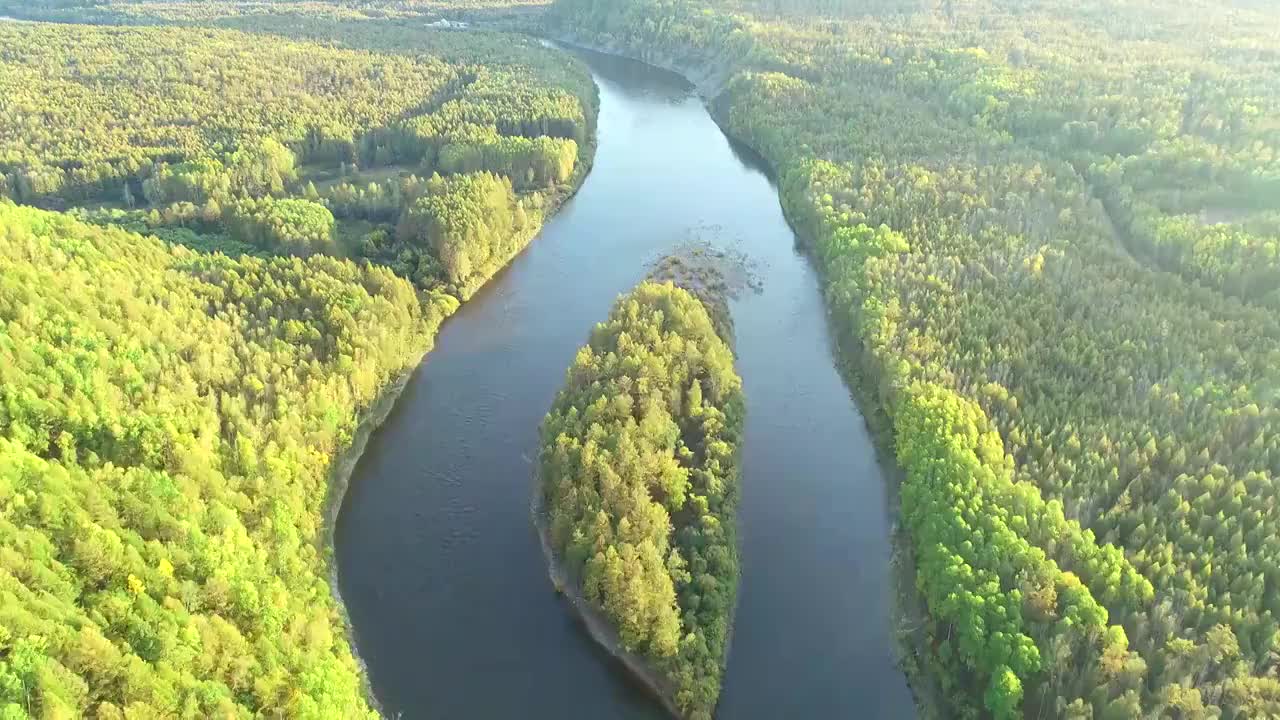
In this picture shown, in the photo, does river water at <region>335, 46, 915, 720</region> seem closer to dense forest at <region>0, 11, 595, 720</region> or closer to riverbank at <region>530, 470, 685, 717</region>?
riverbank at <region>530, 470, 685, 717</region>

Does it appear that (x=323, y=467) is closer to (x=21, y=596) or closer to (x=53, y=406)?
(x=53, y=406)

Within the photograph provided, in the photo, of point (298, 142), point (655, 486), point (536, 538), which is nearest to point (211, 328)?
point (536, 538)

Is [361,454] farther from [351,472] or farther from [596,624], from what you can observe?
[596,624]

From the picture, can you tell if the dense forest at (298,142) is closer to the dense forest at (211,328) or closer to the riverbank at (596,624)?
the dense forest at (211,328)

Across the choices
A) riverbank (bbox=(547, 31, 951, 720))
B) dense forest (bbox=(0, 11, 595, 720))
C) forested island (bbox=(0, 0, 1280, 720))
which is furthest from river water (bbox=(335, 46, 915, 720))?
dense forest (bbox=(0, 11, 595, 720))

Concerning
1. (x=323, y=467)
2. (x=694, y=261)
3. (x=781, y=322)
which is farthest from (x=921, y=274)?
(x=323, y=467)

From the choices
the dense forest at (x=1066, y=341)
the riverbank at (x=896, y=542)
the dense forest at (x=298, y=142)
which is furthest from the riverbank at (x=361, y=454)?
the dense forest at (x=1066, y=341)
